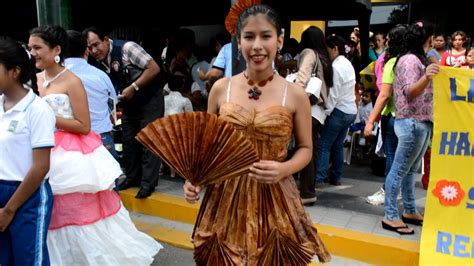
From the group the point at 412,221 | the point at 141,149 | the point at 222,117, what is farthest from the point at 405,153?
the point at 141,149

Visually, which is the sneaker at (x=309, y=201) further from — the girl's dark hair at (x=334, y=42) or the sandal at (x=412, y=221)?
the girl's dark hair at (x=334, y=42)

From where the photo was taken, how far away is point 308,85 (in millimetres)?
4434

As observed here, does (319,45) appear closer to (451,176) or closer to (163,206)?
(451,176)

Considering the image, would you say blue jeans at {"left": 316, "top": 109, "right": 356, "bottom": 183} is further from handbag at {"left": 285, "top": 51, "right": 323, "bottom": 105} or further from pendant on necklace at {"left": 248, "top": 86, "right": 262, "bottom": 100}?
pendant on necklace at {"left": 248, "top": 86, "right": 262, "bottom": 100}

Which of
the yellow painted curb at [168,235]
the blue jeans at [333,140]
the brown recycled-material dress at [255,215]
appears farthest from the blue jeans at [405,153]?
the brown recycled-material dress at [255,215]

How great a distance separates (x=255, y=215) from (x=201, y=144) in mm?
477

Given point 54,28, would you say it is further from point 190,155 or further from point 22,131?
point 190,155

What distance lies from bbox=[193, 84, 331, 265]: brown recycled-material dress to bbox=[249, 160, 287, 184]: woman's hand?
0.13 m

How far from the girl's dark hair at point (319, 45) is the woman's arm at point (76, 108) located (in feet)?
8.04

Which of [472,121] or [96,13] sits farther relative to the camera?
[96,13]

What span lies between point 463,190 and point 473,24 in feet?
26.2

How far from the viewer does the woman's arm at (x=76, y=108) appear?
3.00 metres

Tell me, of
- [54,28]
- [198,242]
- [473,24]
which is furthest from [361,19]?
[198,242]

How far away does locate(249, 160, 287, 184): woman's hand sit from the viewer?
1.90 meters
